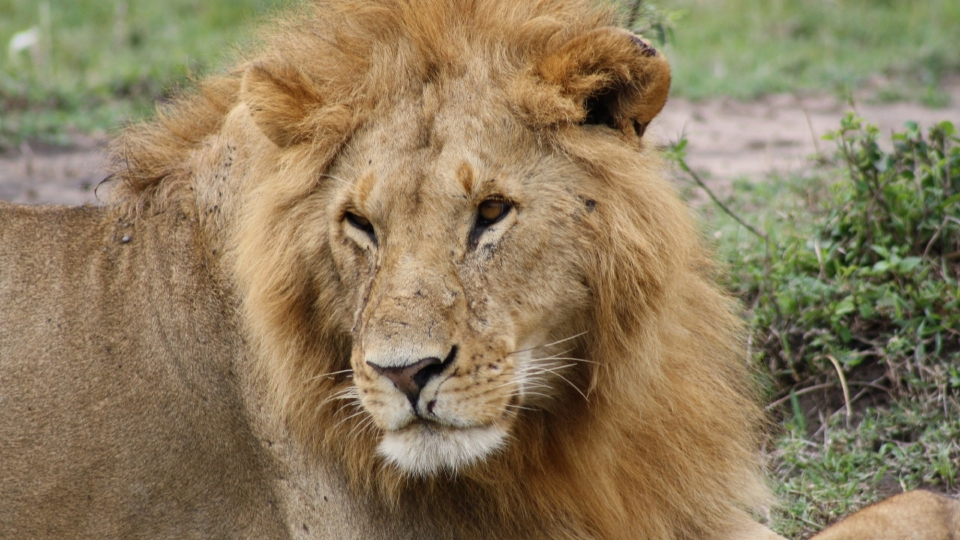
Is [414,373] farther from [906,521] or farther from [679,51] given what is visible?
→ [679,51]

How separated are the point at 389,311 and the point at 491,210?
0.38 m

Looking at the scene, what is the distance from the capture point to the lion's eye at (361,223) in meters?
2.95

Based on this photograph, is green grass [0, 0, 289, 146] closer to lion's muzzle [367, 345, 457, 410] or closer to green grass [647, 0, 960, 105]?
green grass [647, 0, 960, 105]

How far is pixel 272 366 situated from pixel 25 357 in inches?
34.2

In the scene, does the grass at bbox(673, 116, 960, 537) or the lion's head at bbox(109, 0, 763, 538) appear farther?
the grass at bbox(673, 116, 960, 537)

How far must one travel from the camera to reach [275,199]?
316cm

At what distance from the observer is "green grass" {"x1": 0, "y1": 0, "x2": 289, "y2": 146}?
8359 mm

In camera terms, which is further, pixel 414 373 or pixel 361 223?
pixel 361 223

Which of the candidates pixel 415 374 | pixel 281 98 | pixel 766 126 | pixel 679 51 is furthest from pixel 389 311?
pixel 679 51

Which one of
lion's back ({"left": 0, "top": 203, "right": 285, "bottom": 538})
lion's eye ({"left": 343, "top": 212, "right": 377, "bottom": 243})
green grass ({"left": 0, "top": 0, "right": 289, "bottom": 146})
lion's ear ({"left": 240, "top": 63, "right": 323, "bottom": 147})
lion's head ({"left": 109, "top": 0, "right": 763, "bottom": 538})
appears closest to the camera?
lion's head ({"left": 109, "top": 0, "right": 763, "bottom": 538})

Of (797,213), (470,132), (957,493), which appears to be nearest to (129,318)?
(470,132)

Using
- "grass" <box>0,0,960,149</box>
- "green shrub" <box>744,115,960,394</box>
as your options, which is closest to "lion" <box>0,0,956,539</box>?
"green shrub" <box>744,115,960,394</box>

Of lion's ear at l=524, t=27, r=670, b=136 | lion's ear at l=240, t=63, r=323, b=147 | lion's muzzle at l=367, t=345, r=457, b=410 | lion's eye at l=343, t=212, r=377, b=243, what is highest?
lion's ear at l=524, t=27, r=670, b=136

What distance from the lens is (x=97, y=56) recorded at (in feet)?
34.3
